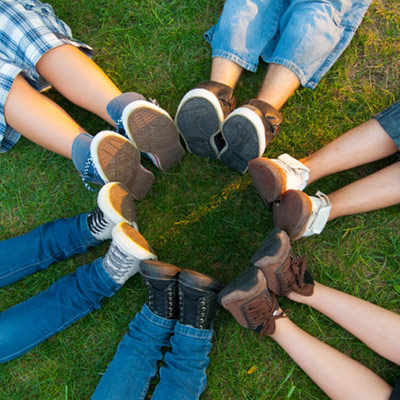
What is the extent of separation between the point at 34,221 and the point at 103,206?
780mm

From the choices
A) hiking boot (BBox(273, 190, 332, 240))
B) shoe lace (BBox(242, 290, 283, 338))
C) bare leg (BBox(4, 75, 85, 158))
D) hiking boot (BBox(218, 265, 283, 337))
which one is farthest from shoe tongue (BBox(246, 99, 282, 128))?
bare leg (BBox(4, 75, 85, 158))

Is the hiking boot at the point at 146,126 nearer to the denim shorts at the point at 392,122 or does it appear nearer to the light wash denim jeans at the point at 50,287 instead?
the light wash denim jeans at the point at 50,287

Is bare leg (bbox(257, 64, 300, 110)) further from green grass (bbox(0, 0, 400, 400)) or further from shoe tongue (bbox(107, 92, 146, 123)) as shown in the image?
shoe tongue (bbox(107, 92, 146, 123))

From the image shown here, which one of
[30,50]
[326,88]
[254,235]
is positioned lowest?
[254,235]

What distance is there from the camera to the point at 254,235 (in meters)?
2.12

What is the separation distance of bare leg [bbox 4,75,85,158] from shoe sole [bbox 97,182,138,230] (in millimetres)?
411

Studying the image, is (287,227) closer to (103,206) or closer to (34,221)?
(103,206)

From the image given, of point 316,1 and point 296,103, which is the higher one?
point 316,1

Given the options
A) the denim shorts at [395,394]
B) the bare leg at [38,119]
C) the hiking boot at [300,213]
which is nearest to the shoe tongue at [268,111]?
the hiking boot at [300,213]

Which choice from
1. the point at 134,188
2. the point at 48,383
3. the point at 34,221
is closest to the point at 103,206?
the point at 134,188

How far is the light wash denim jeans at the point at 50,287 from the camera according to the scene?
1872mm

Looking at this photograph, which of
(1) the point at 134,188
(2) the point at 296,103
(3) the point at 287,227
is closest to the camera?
(3) the point at 287,227

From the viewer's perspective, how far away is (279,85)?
1979 mm

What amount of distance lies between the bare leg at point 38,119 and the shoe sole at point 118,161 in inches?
10.9
